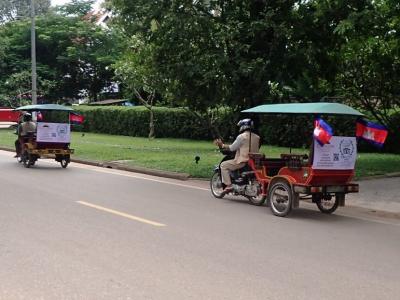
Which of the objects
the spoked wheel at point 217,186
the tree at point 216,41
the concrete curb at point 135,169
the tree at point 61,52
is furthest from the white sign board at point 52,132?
the tree at point 61,52

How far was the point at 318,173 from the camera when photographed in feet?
32.3

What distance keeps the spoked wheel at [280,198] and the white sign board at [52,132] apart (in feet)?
30.7

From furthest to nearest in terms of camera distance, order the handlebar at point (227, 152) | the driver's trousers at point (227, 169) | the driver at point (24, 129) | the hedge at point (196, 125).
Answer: the hedge at point (196, 125) < the driver at point (24, 129) < the handlebar at point (227, 152) < the driver's trousers at point (227, 169)

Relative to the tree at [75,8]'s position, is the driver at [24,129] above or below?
below

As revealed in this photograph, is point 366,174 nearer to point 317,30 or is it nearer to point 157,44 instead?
point 317,30

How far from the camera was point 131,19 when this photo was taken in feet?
51.0

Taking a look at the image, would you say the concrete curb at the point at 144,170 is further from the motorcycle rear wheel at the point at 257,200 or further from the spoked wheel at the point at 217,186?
the motorcycle rear wheel at the point at 257,200

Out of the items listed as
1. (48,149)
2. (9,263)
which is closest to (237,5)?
(48,149)

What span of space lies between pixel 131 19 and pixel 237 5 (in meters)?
2.87

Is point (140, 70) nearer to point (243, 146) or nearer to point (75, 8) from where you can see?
point (243, 146)

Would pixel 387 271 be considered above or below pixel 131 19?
below

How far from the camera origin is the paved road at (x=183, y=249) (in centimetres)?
564

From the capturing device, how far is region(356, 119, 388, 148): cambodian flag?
980cm

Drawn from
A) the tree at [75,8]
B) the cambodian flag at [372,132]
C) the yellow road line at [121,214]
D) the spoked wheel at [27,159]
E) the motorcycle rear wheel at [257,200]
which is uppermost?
the tree at [75,8]
